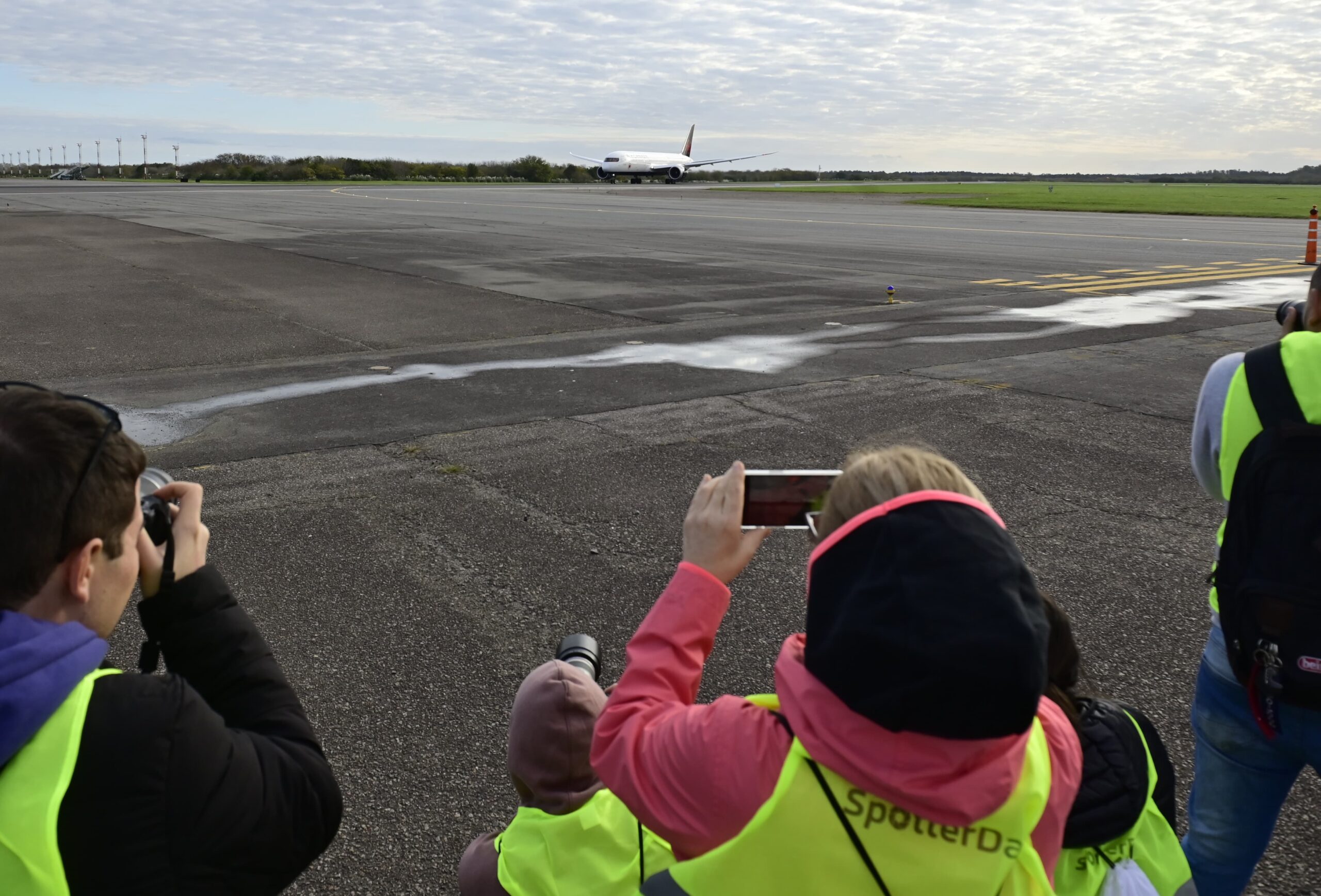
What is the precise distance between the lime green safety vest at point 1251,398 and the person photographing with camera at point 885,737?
87 cm

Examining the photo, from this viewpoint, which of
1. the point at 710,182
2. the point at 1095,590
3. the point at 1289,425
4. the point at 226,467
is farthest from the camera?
the point at 710,182

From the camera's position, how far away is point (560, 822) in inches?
87.0

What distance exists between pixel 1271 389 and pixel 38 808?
2.21 metres

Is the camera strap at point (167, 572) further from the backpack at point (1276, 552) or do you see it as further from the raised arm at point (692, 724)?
the backpack at point (1276, 552)

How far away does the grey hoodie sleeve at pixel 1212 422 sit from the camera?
7.94ft

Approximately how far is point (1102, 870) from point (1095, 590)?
10.8ft

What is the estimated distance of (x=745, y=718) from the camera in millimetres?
1567

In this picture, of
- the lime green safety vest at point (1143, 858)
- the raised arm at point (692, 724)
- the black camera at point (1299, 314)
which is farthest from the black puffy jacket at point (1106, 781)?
the black camera at point (1299, 314)

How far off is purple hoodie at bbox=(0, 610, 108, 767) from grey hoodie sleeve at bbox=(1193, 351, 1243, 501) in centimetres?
220

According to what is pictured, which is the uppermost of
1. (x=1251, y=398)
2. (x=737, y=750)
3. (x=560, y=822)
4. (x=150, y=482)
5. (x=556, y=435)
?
(x=1251, y=398)

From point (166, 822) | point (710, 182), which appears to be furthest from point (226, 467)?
point (710, 182)

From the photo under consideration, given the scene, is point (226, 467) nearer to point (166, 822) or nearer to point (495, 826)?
point (495, 826)

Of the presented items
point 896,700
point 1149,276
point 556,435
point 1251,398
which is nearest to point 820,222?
point 1149,276

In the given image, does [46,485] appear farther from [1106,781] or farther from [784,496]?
[1106,781]
